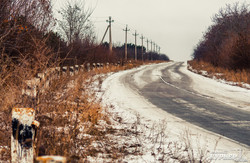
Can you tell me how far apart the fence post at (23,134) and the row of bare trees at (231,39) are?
58.9 feet

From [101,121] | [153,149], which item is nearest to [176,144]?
[153,149]

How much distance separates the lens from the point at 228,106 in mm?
9141

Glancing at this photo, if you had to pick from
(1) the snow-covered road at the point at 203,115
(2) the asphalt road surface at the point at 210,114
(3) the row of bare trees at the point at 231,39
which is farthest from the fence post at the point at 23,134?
(3) the row of bare trees at the point at 231,39

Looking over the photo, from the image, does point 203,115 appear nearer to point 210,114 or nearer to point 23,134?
point 210,114

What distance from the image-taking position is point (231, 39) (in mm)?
20797

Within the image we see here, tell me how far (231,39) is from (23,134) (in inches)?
828

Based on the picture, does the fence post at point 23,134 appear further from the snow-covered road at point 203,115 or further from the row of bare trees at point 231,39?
the row of bare trees at point 231,39

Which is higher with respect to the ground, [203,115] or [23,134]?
[23,134]

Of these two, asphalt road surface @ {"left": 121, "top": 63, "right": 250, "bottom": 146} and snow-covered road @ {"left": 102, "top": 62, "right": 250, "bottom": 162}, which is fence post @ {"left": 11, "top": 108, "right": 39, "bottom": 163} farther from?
asphalt road surface @ {"left": 121, "top": 63, "right": 250, "bottom": 146}

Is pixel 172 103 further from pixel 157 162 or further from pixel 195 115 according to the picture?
pixel 157 162

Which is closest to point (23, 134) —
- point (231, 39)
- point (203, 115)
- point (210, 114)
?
point (203, 115)

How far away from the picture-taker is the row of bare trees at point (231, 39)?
18.4 meters

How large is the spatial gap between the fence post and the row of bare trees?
58.9ft

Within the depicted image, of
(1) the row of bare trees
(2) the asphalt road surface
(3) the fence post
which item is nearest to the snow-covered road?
(2) the asphalt road surface
